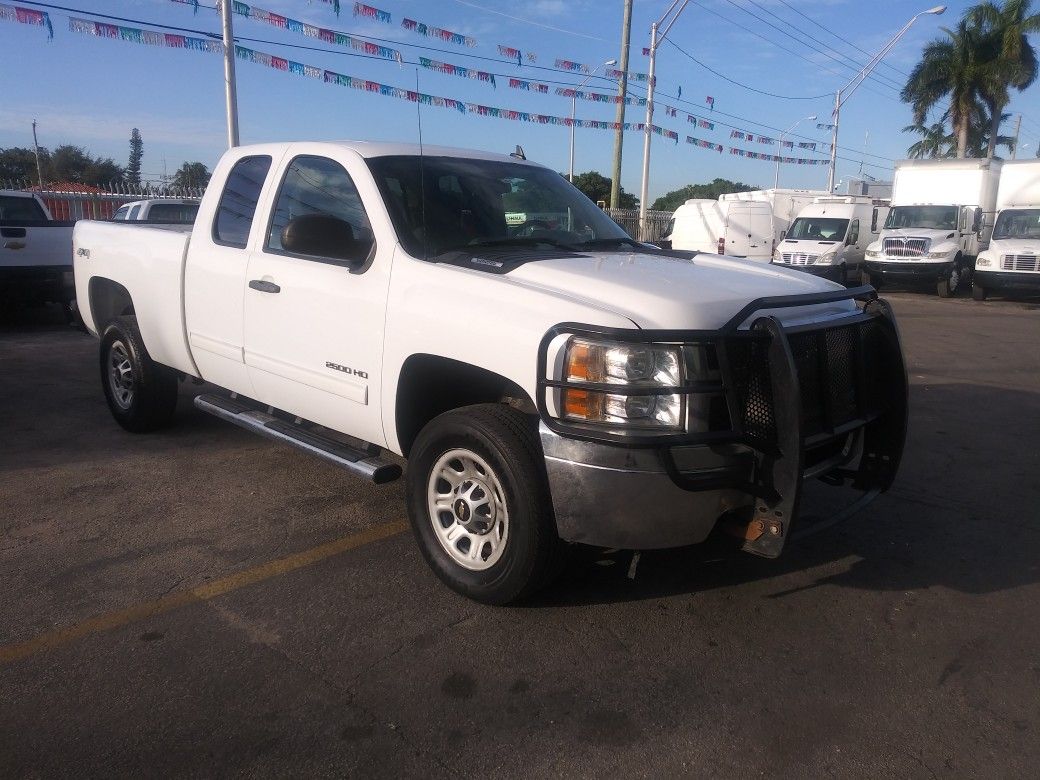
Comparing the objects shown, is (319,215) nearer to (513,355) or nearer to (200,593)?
(513,355)

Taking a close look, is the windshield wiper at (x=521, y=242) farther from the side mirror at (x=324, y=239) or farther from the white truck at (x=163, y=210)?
the white truck at (x=163, y=210)

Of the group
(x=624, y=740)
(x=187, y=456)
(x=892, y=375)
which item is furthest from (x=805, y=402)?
(x=187, y=456)

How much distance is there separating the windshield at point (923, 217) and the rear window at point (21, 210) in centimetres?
1963

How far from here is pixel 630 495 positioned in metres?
3.10

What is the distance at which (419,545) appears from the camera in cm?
392

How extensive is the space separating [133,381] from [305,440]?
2268 millimetres

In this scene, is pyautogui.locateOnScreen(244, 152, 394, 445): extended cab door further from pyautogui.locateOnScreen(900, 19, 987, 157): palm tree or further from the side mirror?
pyautogui.locateOnScreen(900, 19, 987, 157): palm tree

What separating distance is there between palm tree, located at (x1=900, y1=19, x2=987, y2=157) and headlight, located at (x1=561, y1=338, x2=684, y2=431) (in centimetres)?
4116

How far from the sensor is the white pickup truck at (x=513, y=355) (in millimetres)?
3125

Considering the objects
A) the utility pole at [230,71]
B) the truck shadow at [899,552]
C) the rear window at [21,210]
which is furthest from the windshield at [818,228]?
the rear window at [21,210]

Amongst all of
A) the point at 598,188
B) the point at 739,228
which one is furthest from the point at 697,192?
the point at 739,228

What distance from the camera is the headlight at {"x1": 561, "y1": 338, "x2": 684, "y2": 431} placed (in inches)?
122

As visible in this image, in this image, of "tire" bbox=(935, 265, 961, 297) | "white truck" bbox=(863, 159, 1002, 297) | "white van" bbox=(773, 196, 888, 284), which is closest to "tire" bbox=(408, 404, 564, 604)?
"white van" bbox=(773, 196, 888, 284)

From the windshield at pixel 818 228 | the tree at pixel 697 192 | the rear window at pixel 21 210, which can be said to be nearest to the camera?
the rear window at pixel 21 210
